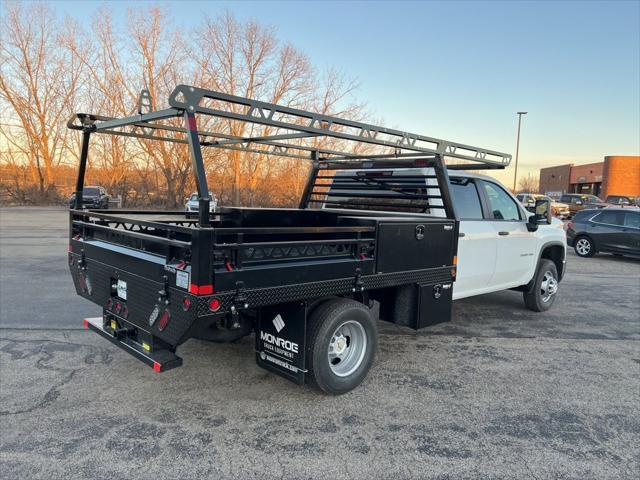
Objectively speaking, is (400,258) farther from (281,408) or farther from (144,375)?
(144,375)

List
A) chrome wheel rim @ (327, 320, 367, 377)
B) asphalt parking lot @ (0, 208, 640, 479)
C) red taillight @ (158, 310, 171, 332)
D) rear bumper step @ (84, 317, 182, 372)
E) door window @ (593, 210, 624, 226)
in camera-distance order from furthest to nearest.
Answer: door window @ (593, 210, 624, 226) → chrome wheel rim @ (327, 320, 367, 377) → rear bumper step @ (84, 317, 182, 372) → red taillight @ (158, 310, 171, 332) → asphalt parking lot @ (0, 208, 640, 479)

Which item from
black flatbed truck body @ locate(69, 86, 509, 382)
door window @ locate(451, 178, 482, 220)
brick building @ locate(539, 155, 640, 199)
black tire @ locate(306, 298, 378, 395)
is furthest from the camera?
brick building @ locate(539, 155, 640, 199)

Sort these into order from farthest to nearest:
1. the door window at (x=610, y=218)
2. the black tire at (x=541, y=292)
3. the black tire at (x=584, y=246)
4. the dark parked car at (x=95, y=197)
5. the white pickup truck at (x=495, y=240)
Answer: the dark parked car at (x=95, y=197) < the black tire at (x=584, y=246) < the door window at (x=610, y=218) < the black tire at (x=541, y=292) < the white pickup truck at (x=495, y=240)

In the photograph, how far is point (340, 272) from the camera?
154 inches

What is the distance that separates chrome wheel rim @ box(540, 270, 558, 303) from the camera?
282 inches

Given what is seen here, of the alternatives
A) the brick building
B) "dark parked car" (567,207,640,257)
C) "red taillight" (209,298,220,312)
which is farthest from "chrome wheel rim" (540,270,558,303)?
the brick building

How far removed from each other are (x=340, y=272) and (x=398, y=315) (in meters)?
1.21

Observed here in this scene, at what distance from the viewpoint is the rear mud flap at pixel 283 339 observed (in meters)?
3.77

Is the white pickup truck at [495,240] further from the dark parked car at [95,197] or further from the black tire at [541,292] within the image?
the dark parked car at [95,197]

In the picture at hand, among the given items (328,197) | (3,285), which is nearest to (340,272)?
(328,197)

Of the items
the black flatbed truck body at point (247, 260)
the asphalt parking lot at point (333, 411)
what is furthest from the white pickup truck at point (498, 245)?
the asphalt parking lot at point (333, 411)

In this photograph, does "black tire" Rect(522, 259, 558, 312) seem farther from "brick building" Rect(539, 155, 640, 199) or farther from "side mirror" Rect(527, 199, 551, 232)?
"brick building" Rect(539, 155, 640, 199)

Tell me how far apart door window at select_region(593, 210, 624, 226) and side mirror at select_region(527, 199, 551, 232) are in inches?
357

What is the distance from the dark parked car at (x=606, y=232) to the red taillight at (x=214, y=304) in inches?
533
